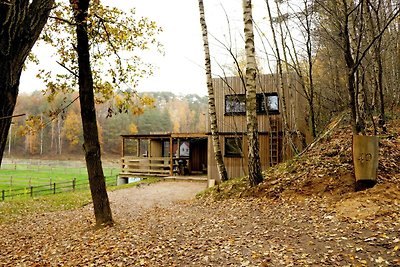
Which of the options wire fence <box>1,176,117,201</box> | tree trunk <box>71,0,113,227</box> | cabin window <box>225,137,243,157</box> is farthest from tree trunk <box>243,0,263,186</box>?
wire fence <box>1,176,117,201</box>

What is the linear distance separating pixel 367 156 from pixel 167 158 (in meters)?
15.7

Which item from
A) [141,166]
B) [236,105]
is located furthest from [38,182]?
[236,105]

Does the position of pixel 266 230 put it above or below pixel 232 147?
below

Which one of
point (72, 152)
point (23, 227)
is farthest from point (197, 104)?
point (23, 227)

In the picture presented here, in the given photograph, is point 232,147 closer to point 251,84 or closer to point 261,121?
point 261,121

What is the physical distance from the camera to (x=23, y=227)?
898 cm

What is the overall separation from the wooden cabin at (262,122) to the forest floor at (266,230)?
6.59m

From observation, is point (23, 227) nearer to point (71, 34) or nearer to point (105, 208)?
point (105, 208)

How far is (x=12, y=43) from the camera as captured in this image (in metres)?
2.46

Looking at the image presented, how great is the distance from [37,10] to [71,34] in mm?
5512

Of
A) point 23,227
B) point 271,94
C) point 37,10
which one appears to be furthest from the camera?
point 271,94

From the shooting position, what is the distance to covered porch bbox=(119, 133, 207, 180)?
68.4 ft

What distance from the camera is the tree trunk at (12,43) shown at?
2410 millimetres

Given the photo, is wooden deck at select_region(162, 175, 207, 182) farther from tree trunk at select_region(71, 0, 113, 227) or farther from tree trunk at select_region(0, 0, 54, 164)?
tree trunk at select_region(0, 0, 54, 164)
